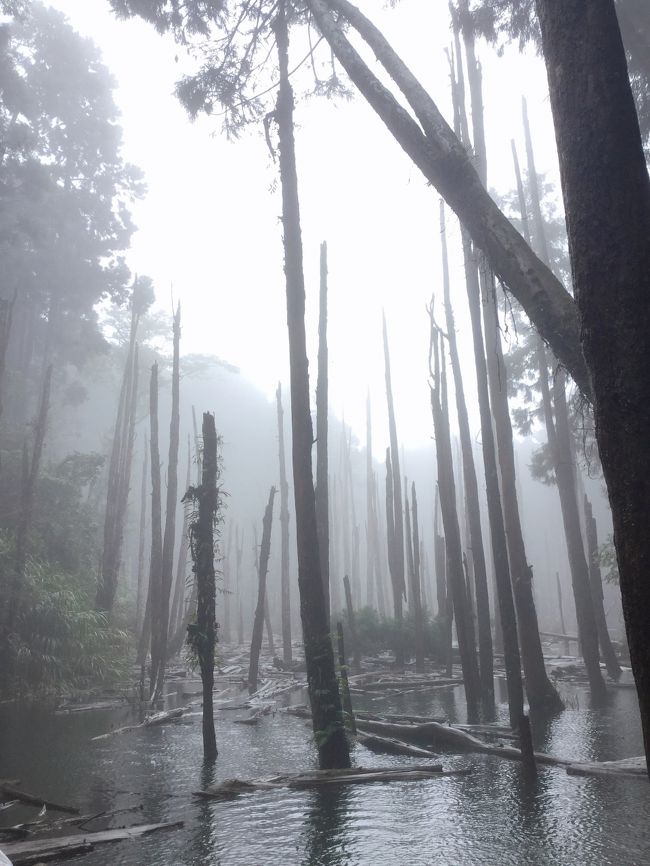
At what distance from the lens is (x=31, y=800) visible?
20.4 feet

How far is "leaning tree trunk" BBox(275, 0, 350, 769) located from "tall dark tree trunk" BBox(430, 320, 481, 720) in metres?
3.62

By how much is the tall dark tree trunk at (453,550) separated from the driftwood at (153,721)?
5020 millimetres

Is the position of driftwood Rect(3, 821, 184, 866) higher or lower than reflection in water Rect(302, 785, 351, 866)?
higher

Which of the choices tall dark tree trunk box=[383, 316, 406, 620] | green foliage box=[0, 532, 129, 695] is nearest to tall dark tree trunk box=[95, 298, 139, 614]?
green foliage box=[0, 532, 129, 695]

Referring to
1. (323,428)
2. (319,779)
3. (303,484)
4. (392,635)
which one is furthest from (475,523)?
(392,635)

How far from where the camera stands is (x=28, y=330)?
28.3 meters

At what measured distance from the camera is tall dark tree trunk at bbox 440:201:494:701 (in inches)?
444

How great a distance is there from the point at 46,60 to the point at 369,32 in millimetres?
29138

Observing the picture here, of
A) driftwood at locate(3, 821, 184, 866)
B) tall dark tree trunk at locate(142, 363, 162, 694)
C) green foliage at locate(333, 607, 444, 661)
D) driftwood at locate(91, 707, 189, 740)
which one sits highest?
tall dark tree trunk at locate(142, 363, 162, 694)

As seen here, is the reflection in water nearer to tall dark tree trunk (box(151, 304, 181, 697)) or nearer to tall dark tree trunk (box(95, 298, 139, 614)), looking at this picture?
tall dark tree trunk (box(151, 304, 181, 697))

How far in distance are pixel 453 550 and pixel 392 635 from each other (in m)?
8.68

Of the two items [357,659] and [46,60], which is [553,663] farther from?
[46,60]

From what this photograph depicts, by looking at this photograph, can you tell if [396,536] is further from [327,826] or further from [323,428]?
[327,826]

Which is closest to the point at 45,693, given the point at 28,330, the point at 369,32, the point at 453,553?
the point at 453,553
